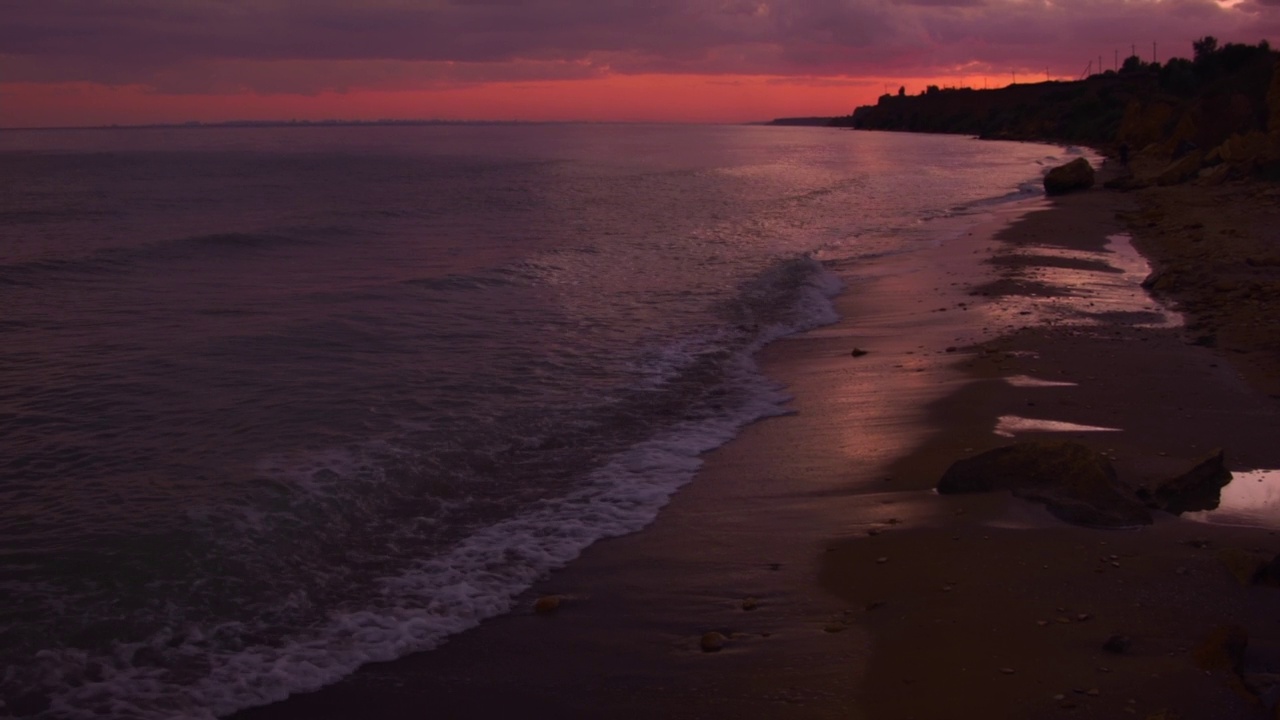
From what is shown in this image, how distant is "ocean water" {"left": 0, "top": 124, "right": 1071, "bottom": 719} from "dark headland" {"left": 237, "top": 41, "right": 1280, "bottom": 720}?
59cm

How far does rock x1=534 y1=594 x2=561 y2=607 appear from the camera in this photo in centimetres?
589

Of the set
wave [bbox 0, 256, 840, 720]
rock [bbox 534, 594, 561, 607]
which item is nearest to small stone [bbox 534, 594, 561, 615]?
rock [bbox 534, 594, 561, 607]

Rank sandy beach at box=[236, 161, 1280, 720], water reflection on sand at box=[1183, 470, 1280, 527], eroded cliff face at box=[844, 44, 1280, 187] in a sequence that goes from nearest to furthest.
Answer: sandy beach at box=[236, 161, 1280, 720] < water reflection on sand at box=[1183, 470, 1280, 527] < eroded cliff face at box=[844, 44, 1280, 187]

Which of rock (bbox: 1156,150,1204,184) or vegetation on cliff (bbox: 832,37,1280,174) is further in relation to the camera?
vegetation on cliff (bbox: 832,37,1280,174)

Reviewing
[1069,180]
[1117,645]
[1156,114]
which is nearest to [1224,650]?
[1117,645]

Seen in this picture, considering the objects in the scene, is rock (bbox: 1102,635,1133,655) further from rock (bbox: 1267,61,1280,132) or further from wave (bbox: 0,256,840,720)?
rock (bbox: 1267,61,1280,132)

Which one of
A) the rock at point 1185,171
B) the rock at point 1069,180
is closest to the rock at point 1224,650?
the rock at point 1185,171

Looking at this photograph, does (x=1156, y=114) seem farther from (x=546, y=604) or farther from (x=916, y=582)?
(x=546, y=604)

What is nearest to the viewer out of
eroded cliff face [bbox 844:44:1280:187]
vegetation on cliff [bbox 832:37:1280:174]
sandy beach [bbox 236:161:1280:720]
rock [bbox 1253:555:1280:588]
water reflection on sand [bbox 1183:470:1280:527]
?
sandy beach [bbox 236:161:1280:720]

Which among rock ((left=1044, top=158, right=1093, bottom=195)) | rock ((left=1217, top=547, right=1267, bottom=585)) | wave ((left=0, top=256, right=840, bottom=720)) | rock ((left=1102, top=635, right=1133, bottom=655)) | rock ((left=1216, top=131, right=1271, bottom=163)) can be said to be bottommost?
wave ((left=0, top=256, right=840, bottom=720))

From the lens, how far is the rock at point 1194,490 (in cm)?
635

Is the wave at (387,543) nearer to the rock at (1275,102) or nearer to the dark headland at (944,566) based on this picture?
the dark headland at (944,566)

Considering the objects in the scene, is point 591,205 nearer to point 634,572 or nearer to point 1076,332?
point 1076,332

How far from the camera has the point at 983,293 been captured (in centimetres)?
1566
